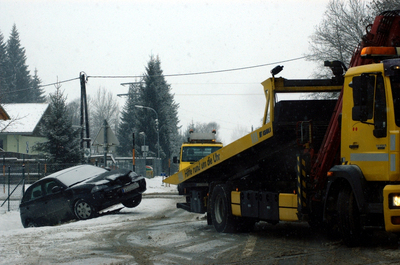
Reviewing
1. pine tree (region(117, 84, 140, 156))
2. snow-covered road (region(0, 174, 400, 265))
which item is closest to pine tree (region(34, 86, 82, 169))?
snow-covered road (region(0, 174, 400, 265))

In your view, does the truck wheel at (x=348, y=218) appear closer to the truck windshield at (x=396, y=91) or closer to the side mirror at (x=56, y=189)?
the truck windshield at (x=396, y=91)

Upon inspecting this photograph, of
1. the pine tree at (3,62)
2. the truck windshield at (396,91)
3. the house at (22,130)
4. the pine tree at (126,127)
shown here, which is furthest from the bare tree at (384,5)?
the pine tree at (3,62)

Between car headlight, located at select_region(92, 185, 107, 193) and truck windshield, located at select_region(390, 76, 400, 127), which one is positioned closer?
truck windshield, located at select_region(390, 76, 400, 127)

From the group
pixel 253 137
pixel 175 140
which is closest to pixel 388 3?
pixel 253 137

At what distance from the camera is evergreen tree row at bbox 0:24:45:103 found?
277ft

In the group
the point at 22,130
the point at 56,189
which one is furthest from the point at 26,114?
the point at 56,189

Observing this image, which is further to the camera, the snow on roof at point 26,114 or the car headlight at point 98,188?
the snow on roof at point 26,114

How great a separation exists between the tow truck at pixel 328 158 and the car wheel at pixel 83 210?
379 centimetres

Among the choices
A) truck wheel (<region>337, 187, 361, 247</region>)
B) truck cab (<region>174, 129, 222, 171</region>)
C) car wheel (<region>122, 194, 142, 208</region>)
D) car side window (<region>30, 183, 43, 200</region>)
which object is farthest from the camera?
truck cab (<region>174, 129, 222, 171</region>)

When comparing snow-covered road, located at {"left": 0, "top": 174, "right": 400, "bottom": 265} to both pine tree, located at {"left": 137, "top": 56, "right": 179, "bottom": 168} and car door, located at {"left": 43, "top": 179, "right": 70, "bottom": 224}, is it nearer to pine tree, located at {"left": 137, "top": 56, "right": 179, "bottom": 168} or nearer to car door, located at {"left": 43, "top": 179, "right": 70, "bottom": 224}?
car door, located at {"left": 43, "top": 179, "right": 70, "bottom": 224}

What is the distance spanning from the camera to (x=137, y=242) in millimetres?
9375

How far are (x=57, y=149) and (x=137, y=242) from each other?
2313 centimetres

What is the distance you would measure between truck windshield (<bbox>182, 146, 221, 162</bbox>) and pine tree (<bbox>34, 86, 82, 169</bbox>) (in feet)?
38.8

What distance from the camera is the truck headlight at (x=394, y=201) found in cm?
663
